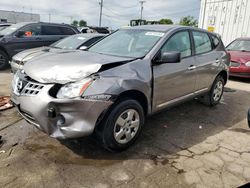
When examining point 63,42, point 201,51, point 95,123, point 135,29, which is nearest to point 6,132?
point 95,123

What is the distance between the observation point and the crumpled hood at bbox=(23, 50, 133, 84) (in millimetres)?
2754

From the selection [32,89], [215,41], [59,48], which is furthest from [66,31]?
[32,89]

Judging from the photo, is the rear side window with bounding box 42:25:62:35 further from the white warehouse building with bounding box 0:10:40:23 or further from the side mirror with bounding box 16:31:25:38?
the white warehouse building with bounding box 0:10:40:23

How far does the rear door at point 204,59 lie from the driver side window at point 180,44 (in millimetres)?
227

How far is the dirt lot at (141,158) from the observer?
2.62 metres

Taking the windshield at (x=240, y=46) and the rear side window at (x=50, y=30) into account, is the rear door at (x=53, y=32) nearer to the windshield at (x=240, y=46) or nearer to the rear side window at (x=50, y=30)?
the rear side window at (x=50, y=30)

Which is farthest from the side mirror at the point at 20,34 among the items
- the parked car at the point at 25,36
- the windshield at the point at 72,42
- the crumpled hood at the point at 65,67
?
the crumpled hood at the point at 65,67

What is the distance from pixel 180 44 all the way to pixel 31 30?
669cm

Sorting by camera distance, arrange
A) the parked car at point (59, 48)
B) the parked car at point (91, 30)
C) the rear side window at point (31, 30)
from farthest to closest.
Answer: the parked car at point (91, 30) < the rear side window at point (31, 30) < the parked car at point (59, 48)

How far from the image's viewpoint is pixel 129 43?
12.6 feet

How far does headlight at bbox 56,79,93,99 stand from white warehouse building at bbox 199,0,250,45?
10907 millimetres

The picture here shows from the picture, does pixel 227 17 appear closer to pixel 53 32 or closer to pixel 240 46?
pixel 240 46

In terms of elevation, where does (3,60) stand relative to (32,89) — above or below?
below

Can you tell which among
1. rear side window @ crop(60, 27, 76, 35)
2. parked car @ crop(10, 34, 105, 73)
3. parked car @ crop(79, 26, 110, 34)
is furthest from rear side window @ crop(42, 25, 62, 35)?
parked car @ crop(79, 26, 110, 34)
